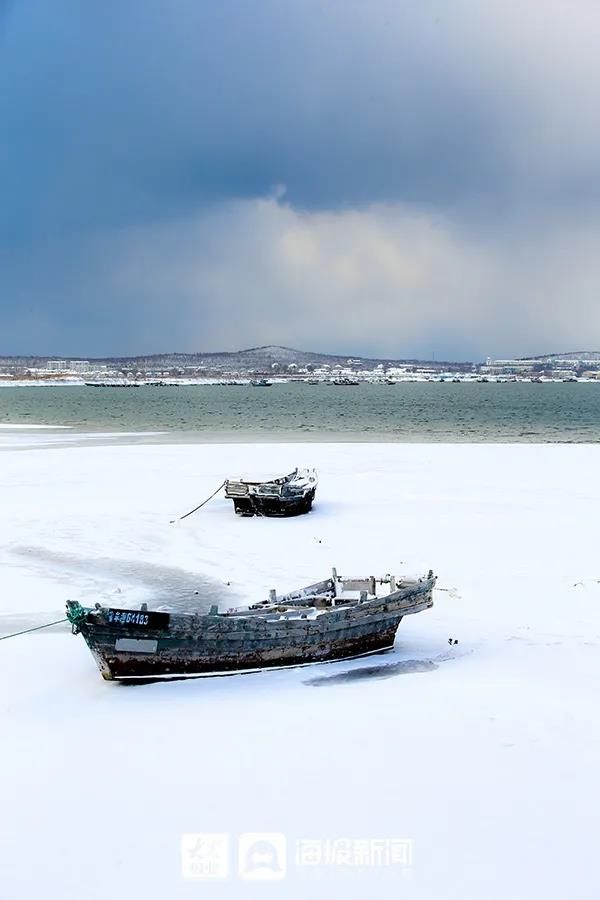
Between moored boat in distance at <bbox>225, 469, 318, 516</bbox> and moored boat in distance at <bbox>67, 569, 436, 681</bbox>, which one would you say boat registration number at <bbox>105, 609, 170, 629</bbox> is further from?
moored boat in distance at <bbox>225, 469, 318, 516</bbox>

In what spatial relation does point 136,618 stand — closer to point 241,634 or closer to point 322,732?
point 241,634

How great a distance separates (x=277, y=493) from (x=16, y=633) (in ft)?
43.1

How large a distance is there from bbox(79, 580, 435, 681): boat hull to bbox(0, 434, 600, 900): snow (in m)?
0.28

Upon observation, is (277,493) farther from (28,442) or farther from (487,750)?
(28,442)

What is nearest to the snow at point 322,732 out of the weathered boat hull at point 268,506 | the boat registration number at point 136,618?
the boat registration number at point 136,618

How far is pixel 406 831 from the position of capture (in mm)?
8406

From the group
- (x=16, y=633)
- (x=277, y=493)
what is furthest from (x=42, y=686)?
(x=277, y=493)

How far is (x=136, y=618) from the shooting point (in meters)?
12.0

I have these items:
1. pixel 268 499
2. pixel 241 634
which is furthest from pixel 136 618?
pixel 268 499

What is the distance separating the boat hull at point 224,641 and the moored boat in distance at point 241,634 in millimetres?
15

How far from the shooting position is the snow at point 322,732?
26.1ft

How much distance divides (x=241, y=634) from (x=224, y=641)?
27 centimetres

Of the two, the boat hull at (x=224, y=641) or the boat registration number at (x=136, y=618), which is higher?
the boat registration number at (x=136, y=618)

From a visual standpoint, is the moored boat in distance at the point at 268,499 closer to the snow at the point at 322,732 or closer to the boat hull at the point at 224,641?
the snow at the point at 322,732
